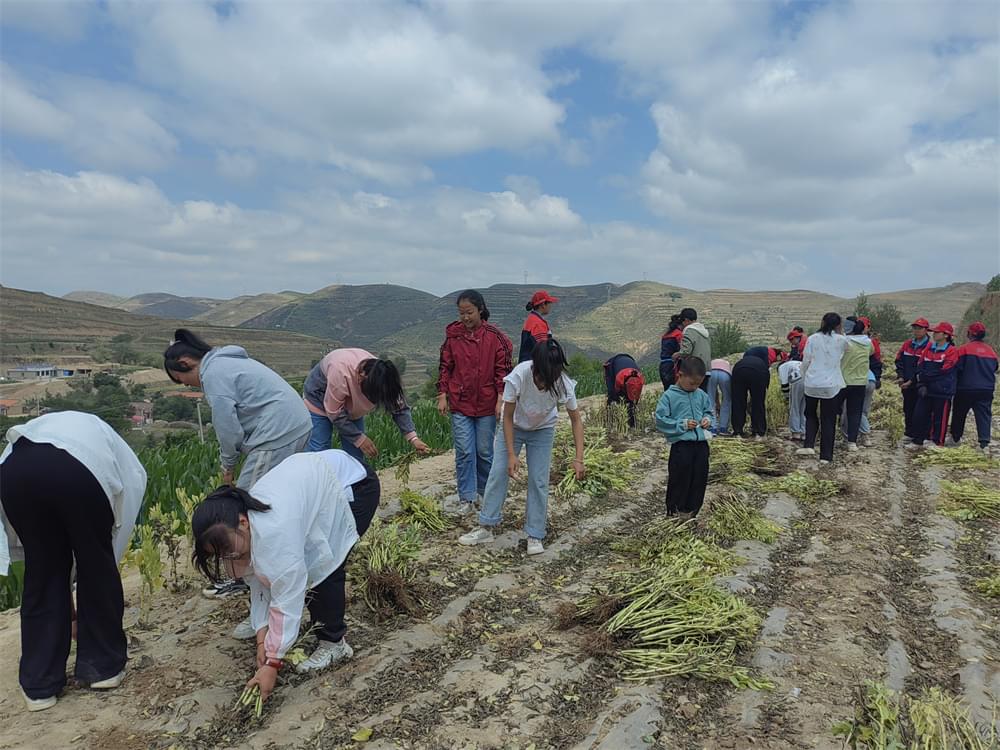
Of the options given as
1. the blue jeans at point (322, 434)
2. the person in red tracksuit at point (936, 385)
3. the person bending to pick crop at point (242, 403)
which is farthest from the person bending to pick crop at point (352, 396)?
the person in red tracksuit at point (936, 385)

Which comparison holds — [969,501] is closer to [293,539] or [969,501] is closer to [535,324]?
[535,324]

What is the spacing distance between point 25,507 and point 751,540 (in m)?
4.76

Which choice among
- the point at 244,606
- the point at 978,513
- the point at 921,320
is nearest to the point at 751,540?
the point at 978,513

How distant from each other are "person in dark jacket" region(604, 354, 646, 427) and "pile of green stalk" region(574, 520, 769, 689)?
17.3 feet

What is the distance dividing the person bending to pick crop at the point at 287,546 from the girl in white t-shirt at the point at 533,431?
4.85 feet

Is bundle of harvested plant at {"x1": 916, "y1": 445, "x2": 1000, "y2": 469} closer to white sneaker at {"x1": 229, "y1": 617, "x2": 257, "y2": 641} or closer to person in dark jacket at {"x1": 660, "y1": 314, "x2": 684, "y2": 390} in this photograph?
person in dark jacket at {"x1": 660, "y1": 314, "x2": 684, "y2": 390}

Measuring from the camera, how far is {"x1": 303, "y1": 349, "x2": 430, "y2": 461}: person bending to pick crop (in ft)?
13.4

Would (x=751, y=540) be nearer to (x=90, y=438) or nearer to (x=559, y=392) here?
(x=559, y=392)

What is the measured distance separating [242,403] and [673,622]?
2620 mm

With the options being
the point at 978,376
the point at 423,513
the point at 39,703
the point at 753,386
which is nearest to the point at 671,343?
the point at 753,386

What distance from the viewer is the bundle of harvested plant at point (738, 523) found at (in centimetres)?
513

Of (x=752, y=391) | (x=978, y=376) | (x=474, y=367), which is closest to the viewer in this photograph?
(x=474, y=367)

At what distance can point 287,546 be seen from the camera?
2.57 meters

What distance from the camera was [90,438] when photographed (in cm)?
286
